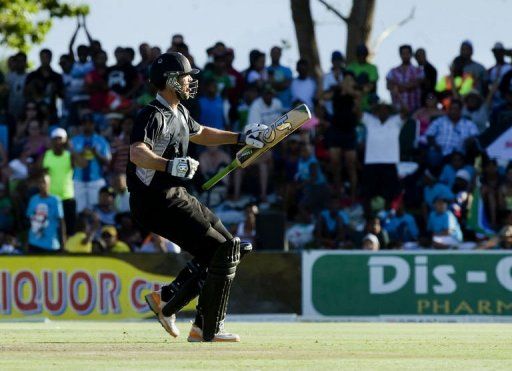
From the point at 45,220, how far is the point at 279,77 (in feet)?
15.9

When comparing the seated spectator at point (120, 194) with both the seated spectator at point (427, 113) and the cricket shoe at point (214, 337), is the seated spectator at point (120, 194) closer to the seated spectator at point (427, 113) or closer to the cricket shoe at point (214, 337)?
the seated spectator at point (427, 113)

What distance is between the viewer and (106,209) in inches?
791

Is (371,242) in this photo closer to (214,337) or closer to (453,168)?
(453,168)

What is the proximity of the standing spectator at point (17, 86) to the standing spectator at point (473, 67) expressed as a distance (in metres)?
7.41

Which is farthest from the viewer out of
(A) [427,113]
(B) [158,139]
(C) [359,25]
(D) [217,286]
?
(C) [359,25]

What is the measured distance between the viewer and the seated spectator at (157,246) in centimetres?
1872

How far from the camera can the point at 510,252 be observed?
17594mm

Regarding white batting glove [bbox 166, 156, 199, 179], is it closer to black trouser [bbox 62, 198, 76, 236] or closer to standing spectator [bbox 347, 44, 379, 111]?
black trouser [bbox 62, 198, 76, 236]

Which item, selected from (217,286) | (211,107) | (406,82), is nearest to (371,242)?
(406,82)

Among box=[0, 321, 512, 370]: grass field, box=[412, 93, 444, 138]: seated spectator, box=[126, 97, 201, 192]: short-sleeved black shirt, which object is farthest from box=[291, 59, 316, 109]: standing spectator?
box=[126, 97, 201, 192]: short-sleeved black shirt

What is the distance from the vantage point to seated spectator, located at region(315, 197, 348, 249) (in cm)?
1961

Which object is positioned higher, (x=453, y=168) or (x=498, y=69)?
(x=498, y=69)

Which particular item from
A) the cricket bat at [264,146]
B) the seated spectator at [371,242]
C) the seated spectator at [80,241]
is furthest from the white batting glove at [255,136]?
the seated spectator at [80,241]

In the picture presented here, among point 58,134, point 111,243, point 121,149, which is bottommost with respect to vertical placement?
point 111,243
